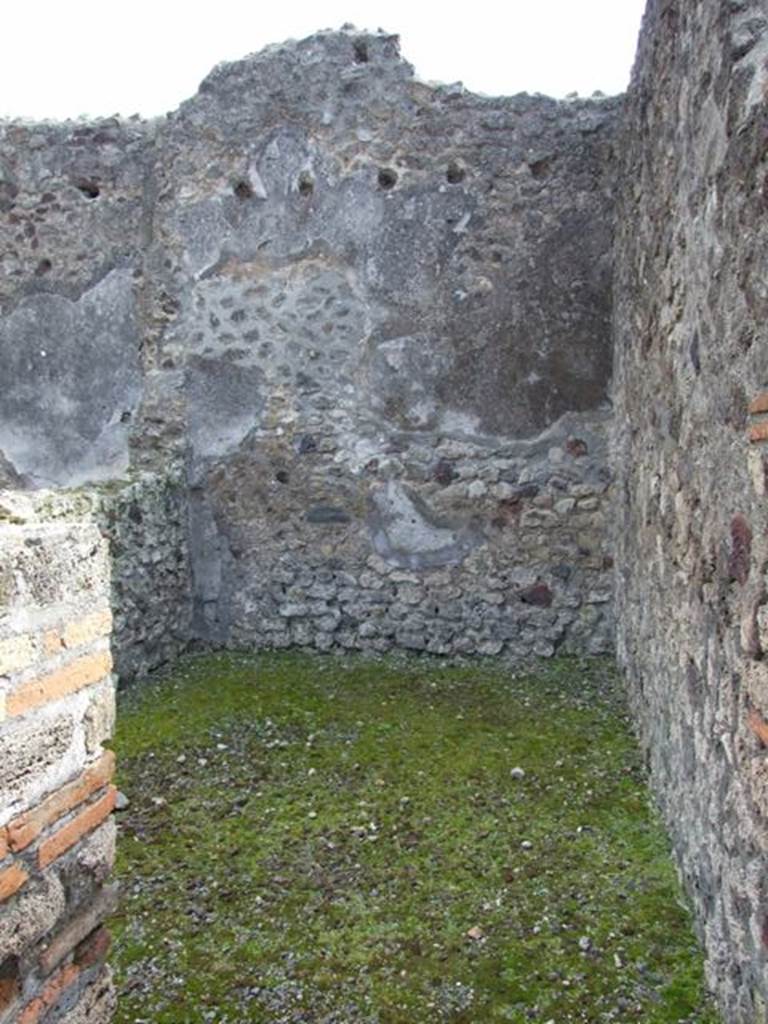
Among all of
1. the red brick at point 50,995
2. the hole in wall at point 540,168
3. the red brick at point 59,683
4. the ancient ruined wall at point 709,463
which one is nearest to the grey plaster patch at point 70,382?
the hole in wall at point 540,168

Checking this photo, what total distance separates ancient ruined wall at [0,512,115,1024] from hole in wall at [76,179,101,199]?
4635mm

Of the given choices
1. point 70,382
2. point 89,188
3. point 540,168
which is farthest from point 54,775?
point 89,188

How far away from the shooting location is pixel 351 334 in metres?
6.05

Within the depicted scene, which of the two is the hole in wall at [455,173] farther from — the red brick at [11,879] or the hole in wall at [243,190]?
the red brick at [11,879]

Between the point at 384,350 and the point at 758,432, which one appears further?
the point at 384,350

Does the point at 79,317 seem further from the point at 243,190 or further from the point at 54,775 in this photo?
the point at 54,775

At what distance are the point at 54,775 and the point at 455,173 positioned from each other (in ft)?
15.3

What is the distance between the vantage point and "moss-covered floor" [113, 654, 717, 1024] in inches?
114

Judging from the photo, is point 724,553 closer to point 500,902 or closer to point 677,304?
point 677,304

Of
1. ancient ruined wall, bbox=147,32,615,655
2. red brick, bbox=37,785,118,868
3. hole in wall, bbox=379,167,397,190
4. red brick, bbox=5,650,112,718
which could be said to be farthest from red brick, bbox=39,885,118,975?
hole in wall, bbox=379,167,397,190

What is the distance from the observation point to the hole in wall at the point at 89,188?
6449 mm

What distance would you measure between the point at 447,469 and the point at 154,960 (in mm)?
3488

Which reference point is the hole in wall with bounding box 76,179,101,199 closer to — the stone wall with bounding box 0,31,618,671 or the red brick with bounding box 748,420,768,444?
the stone wall with bounding box 0,31,618,671

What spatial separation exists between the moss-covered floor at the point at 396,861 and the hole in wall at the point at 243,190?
3.01 meters
